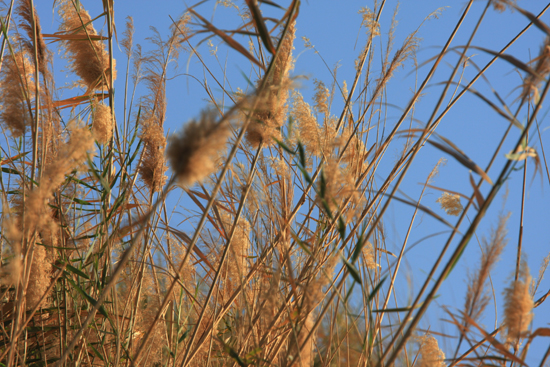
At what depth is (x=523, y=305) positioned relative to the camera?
3.28ft

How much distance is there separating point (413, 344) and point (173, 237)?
1.29 metres

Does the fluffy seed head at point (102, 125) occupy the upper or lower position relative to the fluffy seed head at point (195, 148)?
upper

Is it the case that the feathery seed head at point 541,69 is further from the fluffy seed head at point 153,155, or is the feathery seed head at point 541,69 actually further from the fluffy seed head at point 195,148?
the fluffy seed head at point 153,155

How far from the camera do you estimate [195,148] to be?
0.65 meters

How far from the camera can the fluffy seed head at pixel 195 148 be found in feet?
2.12

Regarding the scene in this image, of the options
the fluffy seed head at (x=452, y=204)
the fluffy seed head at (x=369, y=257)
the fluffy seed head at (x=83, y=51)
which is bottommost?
the fluffy seed head at (x=369, y=257)

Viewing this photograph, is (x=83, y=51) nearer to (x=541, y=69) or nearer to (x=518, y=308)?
(x=541, y=69)

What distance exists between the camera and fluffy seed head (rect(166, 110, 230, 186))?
0.65 meters

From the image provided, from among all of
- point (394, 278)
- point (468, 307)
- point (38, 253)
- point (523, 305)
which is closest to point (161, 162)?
point (38, 253)

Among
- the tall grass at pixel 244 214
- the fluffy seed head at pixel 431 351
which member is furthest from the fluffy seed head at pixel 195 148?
the fluffy seed head at pixel 431 351

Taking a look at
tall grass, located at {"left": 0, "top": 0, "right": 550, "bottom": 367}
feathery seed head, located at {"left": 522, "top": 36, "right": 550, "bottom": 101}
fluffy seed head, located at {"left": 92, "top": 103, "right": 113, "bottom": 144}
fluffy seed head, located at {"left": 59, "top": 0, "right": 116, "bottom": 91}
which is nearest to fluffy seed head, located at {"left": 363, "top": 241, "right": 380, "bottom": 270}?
tall grass, located at {"left": 0, "top": 0, "right": 550, "bottom": 367}

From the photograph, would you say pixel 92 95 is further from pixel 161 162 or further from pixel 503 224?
pixel 503 224

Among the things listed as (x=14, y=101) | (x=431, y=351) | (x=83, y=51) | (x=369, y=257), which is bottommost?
(x=431, y=351)

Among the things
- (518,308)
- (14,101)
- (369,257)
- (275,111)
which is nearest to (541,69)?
(518,308)
